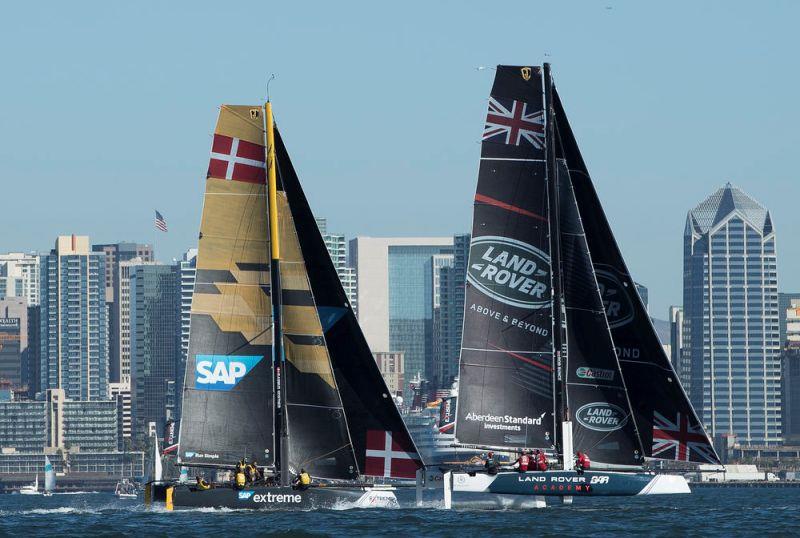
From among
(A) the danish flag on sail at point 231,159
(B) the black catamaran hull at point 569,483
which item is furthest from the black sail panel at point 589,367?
(A) the danish flag on sail at point 231,159

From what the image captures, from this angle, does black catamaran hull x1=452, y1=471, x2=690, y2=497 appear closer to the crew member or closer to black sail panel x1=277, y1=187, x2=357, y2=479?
the crew member

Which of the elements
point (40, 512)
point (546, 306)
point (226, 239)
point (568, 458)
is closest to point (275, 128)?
point (226, 239)

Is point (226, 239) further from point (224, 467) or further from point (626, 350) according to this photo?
point (626, 350)

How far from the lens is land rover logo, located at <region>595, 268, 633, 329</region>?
43.8 metres

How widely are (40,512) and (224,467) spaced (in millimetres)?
11466

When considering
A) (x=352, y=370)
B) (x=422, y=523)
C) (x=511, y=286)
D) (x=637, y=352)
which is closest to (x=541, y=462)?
(x=422, y=523)

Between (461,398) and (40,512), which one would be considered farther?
(40,512)

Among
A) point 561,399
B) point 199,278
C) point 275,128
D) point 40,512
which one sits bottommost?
point 40,512

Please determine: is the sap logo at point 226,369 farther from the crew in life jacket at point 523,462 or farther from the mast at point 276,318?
the crew in life jacket at point 523,462

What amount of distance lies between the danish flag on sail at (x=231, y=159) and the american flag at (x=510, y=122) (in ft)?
18.0

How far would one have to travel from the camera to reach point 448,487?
40.9 meters

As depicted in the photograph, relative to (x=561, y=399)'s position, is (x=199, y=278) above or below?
above

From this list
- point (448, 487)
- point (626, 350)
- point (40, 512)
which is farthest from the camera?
point (40, 512)

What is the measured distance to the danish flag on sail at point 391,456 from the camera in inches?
1628
